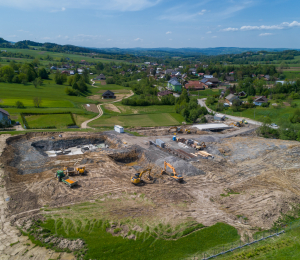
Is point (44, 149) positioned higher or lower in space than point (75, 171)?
lower

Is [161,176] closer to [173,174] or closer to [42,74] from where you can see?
[173,174]

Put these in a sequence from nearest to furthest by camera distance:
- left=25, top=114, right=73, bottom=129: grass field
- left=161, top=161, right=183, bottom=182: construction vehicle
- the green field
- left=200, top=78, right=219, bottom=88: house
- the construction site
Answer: the construction site
left=161, top=161, right=183, bottom=182: construction vehicle
left=25, top=114, right=73, bottom=129: grass field
the green field
left=200, top=78, right=219, bottom=88: house

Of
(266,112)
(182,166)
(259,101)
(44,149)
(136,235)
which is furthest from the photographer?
(259,101)

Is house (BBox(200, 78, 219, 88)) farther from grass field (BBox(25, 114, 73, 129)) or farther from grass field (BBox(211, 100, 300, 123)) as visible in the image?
grass field (BBox(25, 114, 73, 129))

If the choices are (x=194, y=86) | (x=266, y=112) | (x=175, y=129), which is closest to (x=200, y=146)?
(x=175, y=129)

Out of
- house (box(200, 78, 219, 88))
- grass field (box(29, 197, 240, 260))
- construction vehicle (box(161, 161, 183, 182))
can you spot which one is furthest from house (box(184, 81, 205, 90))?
grass field (box(29, 197, 240, 260))

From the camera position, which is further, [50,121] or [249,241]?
[50,121]

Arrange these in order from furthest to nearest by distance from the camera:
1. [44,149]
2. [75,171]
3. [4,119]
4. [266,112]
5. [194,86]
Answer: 1. [194,86]
2. [266,112]
3. [4,119]
4. [44,149]
5. [75,171]

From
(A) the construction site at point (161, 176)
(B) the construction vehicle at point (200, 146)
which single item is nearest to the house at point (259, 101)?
(A) the construction site at point (161, 176)
